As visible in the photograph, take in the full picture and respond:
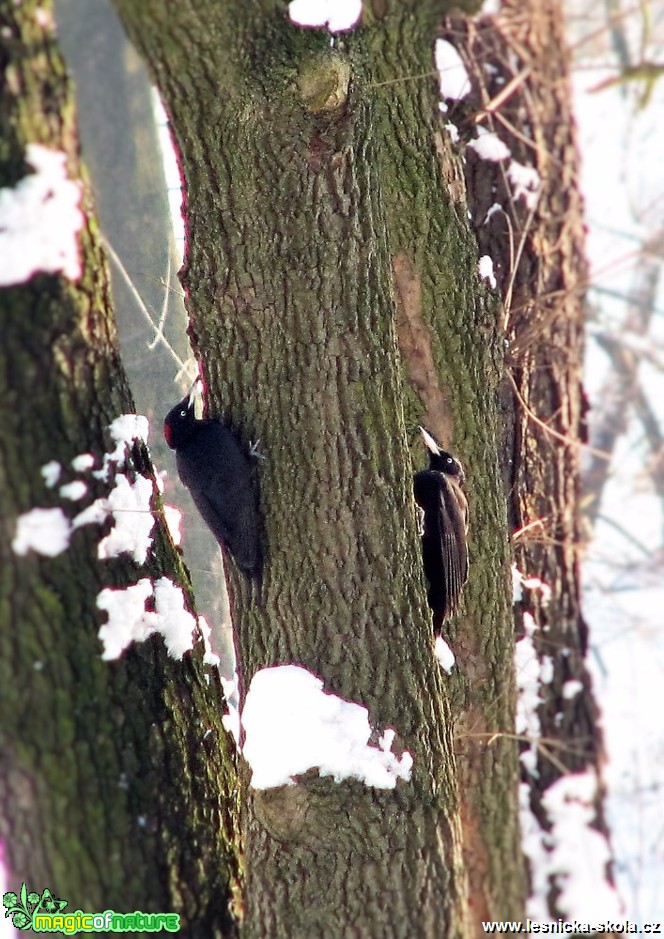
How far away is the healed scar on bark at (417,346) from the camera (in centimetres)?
355

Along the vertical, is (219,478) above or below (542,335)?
below

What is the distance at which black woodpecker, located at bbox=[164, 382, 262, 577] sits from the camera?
2.92 meters

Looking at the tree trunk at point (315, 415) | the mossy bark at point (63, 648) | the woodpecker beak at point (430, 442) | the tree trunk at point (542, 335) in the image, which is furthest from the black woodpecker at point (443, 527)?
the mossy bark at point (63, 648)

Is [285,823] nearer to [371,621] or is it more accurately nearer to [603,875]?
[371,621]

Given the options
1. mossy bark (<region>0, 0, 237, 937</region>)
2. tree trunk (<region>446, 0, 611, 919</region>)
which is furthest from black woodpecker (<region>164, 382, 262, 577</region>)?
tree trunk (<region>446, 0, 611, 919</region>)

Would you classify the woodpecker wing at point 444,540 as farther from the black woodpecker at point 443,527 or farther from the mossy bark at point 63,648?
the mossy bark at point 63,648

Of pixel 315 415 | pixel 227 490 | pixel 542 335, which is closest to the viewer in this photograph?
pixel 315 415

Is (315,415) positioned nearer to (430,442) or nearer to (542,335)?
(430,442)

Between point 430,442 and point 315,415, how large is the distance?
1033 millimetres

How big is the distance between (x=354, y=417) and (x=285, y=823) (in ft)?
3.99

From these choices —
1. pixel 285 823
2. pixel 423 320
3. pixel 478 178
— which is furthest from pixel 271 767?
pixel 478 178

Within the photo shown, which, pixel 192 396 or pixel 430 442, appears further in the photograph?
pixel 192 396

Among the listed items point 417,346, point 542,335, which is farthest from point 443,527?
point 542,335

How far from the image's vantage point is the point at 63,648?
2.27 metres
